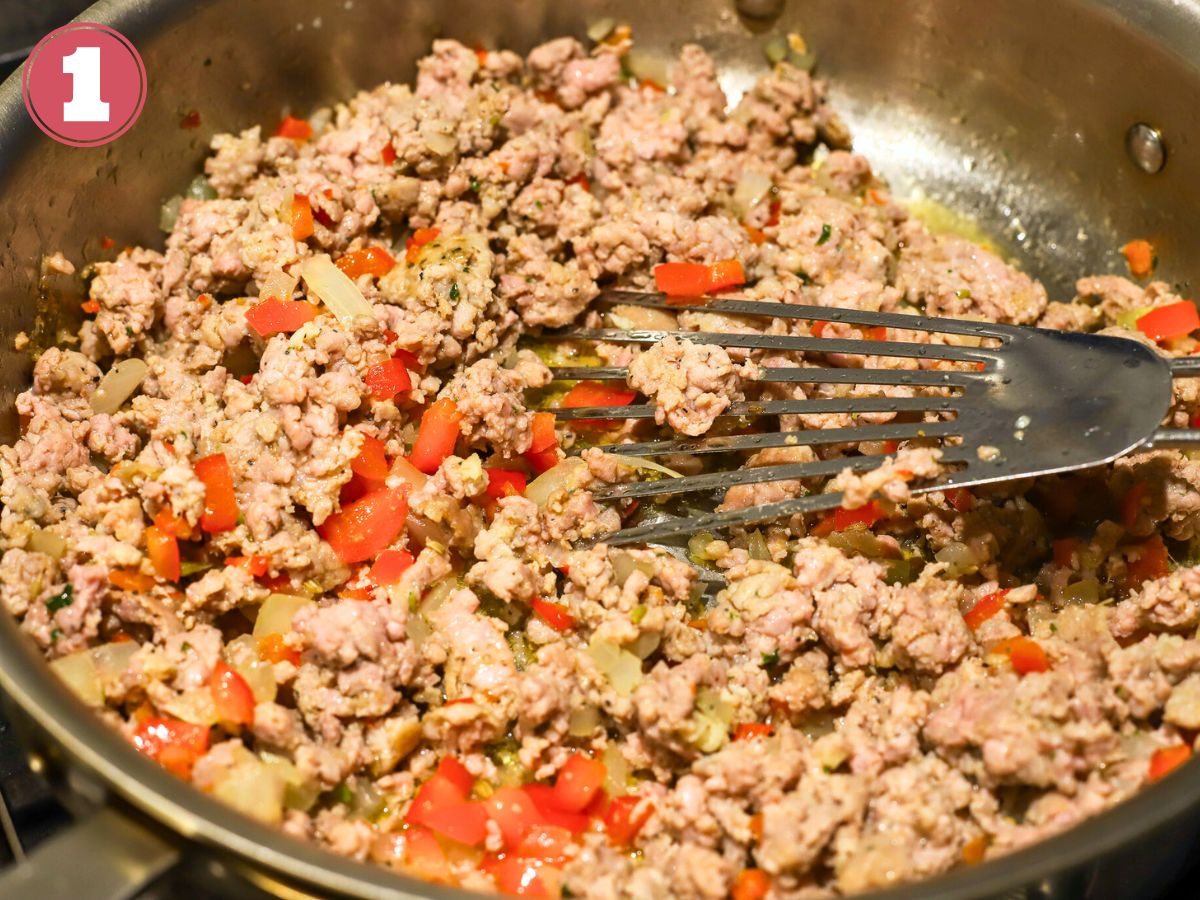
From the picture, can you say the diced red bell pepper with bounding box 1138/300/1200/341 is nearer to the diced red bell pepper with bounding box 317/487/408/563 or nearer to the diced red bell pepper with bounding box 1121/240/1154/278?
the diced red bell pepper with bounding box 1121/240/1154/278

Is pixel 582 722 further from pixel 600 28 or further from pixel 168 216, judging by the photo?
pixel 600 28

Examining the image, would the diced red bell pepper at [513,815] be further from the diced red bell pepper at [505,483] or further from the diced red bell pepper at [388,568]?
the diced red bell pepper at [505,483]

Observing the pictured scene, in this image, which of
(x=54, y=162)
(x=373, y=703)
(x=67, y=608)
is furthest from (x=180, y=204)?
(x=373, y=703)

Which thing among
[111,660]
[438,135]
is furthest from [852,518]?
[111,660]

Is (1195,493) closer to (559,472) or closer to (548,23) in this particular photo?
(559,472)

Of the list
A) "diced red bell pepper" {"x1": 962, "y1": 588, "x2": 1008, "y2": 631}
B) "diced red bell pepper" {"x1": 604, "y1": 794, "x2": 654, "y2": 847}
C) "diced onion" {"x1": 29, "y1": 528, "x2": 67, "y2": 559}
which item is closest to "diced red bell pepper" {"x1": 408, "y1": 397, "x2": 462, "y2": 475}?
"diced onion" {"x1": 29, "y1": 528, "x2": 67, "y2": 559}

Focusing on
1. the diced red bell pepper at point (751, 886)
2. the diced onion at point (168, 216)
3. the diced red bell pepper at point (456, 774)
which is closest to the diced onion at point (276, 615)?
the diced red bell pepper at point (456, 774)
